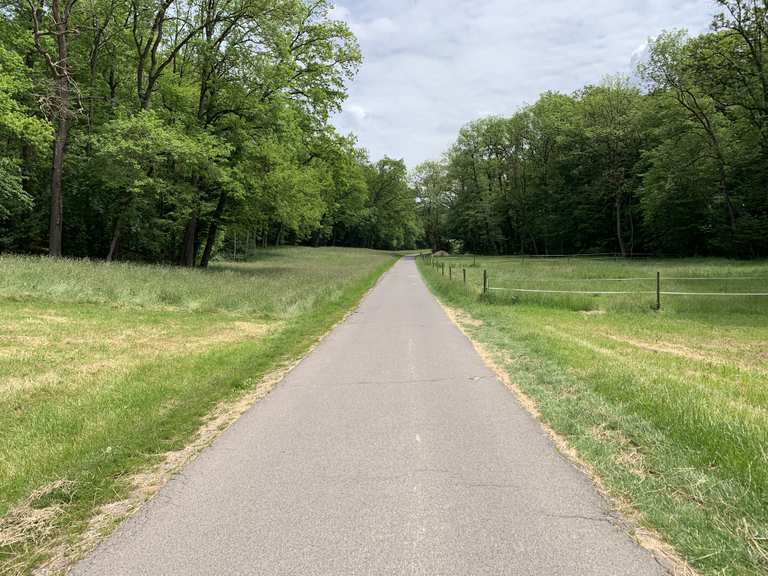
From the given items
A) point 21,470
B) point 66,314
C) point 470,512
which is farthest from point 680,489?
point 66,314

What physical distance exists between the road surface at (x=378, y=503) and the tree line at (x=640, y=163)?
3240 centimetres

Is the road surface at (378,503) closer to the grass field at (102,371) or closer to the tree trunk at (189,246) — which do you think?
the grass field at (102,371)

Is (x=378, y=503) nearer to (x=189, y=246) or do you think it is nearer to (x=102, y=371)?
(x=102, y=371)

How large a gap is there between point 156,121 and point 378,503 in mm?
23103

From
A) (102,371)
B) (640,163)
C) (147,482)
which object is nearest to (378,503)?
(147,482)

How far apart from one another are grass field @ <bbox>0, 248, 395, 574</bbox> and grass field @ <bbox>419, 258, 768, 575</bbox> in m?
3.94

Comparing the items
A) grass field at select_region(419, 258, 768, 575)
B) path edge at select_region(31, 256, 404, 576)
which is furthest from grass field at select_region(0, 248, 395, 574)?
grass field at select_region(419, 258, 768, 575)

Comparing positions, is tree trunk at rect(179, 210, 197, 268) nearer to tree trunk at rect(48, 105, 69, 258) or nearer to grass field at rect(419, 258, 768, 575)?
tree trunk at rect(48, 105, 69, 258)

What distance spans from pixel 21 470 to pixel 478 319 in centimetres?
1146

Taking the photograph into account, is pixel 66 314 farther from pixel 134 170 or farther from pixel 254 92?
pixel 254 92

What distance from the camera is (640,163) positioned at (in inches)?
1882

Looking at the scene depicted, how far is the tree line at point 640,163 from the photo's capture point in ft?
102

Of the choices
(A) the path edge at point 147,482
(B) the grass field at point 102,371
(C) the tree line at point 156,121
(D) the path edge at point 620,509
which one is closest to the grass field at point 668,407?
(D) the path edge at point 620,509

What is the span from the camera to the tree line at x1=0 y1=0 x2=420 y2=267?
2130 cm
